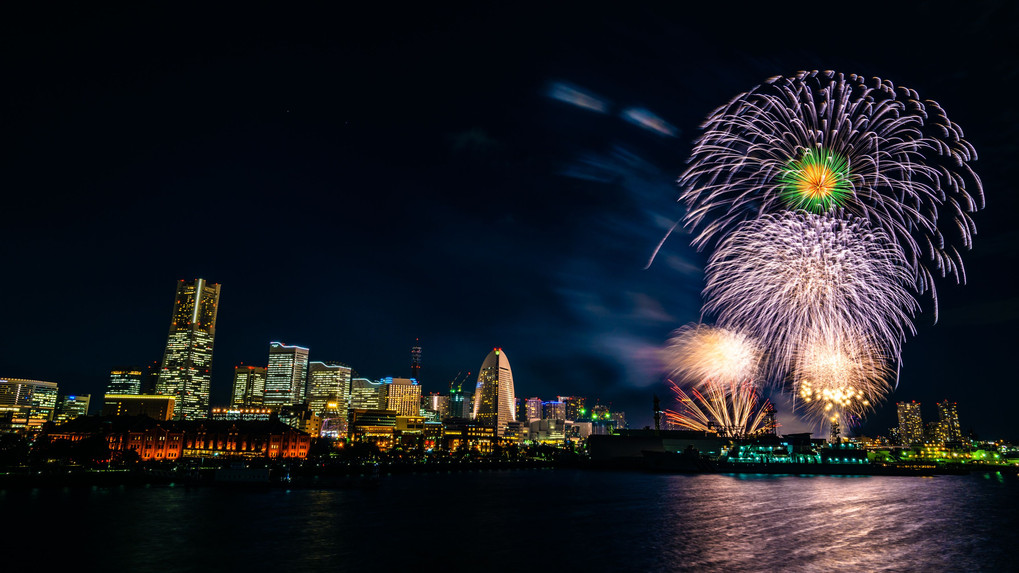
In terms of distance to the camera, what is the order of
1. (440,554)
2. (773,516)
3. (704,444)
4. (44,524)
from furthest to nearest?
1. (704,444)
2. (773,516)
3. (44,524)
4. (440,554)

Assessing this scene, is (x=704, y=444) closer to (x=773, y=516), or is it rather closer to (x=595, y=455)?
(x=595, y=455)

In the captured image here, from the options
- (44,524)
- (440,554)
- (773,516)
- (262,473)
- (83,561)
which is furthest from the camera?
(262,473)

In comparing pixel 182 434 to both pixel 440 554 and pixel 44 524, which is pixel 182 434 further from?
pixel 440 554

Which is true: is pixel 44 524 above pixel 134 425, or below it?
below

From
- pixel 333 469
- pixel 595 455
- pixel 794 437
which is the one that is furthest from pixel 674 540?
pixel 595 455

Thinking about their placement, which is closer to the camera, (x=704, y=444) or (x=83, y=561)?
(x=83, y=561)

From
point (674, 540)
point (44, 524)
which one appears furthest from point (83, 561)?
point (674, 540)
